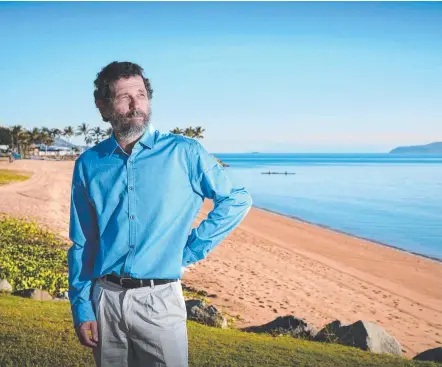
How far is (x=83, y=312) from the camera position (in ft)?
8.79

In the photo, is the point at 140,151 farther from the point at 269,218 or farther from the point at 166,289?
the point at 269,218

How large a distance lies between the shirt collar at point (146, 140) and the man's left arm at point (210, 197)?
8.2 inches

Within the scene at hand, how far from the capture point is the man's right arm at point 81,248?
8.87ft

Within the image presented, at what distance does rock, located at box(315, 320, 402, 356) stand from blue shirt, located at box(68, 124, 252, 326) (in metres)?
5.19

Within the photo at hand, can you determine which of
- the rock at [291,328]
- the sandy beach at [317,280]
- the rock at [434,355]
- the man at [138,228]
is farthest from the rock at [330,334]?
the man at [138,228]

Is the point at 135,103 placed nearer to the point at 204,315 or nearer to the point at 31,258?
the point at 204,315

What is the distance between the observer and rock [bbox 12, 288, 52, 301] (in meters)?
8.33

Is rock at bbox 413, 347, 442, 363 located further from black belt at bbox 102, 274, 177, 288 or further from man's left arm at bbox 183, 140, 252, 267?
black belt at bbox 102, 274, 177, 288

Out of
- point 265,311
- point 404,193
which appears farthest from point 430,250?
point 404,193

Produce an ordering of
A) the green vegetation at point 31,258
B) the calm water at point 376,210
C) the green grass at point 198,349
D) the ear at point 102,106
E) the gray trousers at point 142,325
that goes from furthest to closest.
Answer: the calm water at point 376,210
the green vegetation at point 31,258
the green grass at point 198,349
the ear at point 102,106
the gray trousers at point 142,325

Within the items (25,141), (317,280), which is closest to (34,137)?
(25,141)

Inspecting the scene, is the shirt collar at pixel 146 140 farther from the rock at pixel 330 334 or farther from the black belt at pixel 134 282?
the rock at pixel 330 334

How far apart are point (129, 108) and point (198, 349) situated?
367 cm

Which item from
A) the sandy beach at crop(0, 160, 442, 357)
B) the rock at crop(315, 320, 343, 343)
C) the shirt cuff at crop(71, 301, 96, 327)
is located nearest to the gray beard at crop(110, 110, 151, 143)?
the shirt cuff at crop(71, 301, 96, 327)
